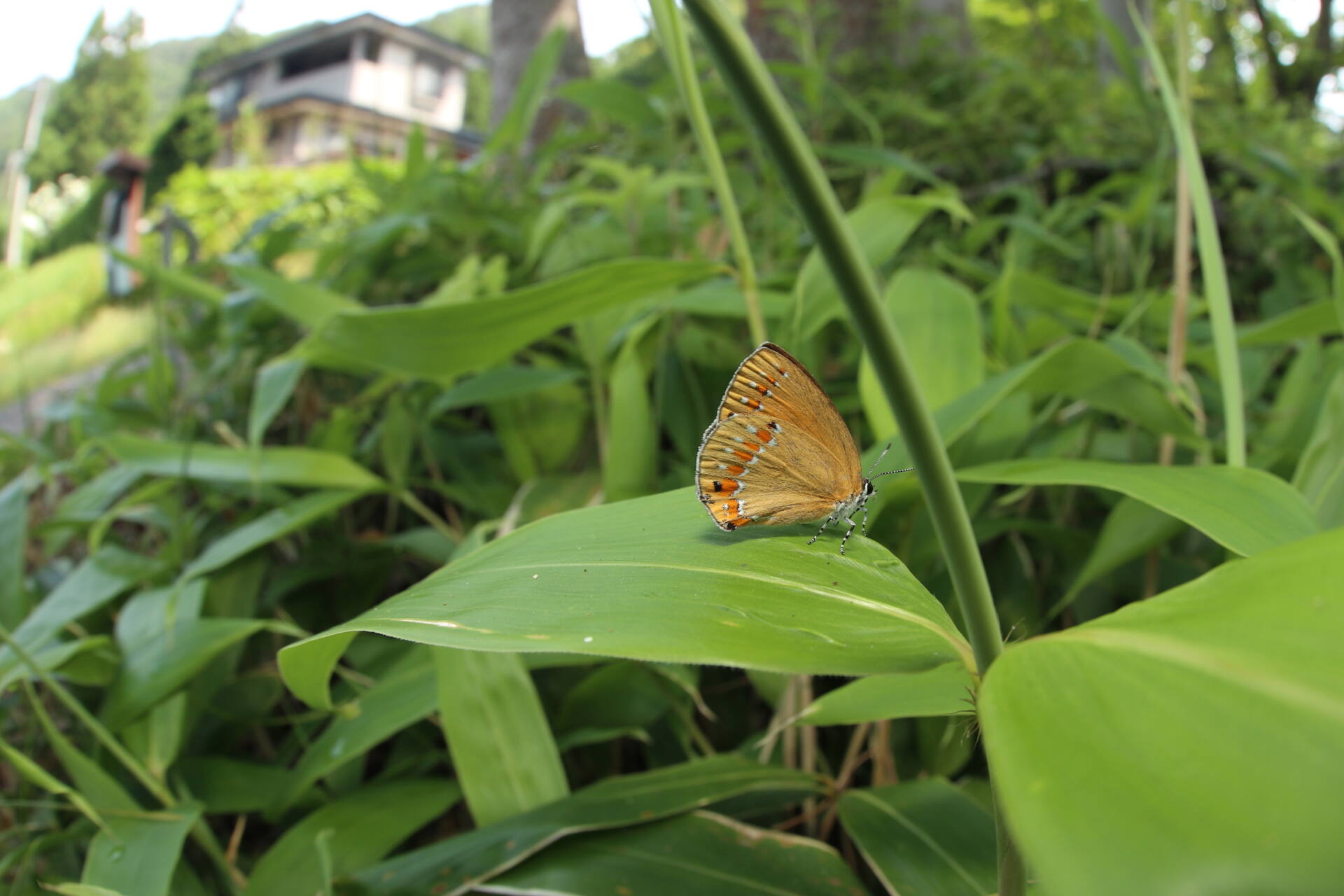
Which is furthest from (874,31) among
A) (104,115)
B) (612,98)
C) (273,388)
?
(104,115)

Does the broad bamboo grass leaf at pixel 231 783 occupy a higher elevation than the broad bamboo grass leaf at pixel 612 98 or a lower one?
lower

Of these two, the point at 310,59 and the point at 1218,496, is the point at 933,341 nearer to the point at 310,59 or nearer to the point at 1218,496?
the point at 1218,496

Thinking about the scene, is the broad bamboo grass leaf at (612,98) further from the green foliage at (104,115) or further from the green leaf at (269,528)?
the green foliage at (104,115)

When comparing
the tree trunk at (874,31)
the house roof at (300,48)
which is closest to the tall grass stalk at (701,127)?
the tree trunk at (874,31)

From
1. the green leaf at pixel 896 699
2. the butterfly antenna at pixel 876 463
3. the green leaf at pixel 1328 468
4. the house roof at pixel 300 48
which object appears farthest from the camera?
the house roof at pixel 300 48

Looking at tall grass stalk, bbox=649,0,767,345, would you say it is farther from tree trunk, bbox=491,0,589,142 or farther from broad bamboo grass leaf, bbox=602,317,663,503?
tree trunk, bbox=491,0,589,142

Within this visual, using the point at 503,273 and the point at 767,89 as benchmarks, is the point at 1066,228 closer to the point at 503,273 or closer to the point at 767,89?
the point at 503,273

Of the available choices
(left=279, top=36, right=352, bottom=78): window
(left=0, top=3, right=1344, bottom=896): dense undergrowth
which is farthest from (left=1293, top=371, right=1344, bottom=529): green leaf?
(left=279, top=36, right=352, bottom=78): window
